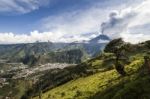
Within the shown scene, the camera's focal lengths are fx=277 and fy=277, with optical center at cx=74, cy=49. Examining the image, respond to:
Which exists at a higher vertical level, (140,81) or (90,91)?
(140,81)

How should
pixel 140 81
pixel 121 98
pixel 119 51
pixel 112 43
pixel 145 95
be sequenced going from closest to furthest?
pixel 145 95 < pixel 121 98 < pixel 140 81 < pixel 119 51 < pixel 112 43

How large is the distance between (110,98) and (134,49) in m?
112

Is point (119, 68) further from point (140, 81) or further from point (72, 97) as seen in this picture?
point (140, 81)

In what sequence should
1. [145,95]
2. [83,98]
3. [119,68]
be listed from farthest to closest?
1. [119,68]
2. [83,98]
3. [145,95]

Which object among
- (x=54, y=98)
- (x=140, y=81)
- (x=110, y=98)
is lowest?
(x=54, y=98)

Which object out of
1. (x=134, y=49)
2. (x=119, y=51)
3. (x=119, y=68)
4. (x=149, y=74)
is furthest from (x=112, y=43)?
(x=149, y=74)

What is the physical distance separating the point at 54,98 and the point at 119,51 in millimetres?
17130

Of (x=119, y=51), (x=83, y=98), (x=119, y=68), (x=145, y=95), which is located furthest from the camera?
(x=119, y=51)

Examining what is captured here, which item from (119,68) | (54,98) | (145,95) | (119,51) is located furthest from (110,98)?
(54,98)

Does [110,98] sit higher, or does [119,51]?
[119,51]

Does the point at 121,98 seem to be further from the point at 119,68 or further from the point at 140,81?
the point at 119,68

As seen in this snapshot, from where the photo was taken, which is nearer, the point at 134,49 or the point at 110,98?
the point at 110,98

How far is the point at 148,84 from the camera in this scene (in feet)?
95.9

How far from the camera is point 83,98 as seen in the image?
44969mm
